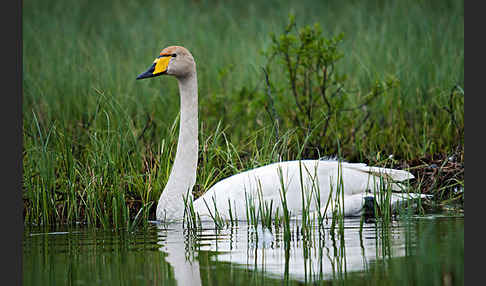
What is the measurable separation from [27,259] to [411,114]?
6193 mm

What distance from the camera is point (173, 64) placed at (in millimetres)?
7184

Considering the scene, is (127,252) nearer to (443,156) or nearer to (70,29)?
(443,156)

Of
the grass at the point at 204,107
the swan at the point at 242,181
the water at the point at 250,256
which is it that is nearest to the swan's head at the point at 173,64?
the swan at the point at 242,181

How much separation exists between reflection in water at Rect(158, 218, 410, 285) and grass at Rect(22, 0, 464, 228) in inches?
29.0

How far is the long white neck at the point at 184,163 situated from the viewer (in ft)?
22.2

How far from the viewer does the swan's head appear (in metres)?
7.14

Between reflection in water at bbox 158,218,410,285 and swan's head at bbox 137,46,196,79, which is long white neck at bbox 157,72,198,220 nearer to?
swan's head at bbox 137,46,196,79

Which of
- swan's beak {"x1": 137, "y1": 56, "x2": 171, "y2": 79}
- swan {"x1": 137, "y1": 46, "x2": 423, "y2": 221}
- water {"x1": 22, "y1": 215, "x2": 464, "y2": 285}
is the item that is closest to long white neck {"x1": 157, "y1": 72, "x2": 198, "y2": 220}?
swan {"x1": 137, "y1": 46, "x2": 423, "y2": 221}

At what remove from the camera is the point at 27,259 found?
193 inches

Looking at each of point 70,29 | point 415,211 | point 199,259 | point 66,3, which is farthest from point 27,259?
point 66,3

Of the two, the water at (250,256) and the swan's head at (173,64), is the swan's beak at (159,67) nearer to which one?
the swan's head at (173,64)

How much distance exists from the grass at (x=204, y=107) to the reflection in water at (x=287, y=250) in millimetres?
735

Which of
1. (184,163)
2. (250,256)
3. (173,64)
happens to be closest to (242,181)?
(184,163)

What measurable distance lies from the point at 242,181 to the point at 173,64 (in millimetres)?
1408
